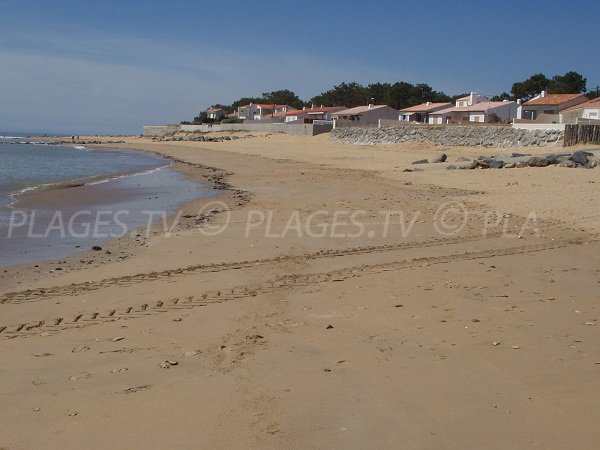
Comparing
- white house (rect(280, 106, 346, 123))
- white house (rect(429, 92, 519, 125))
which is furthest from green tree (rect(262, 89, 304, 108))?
white house (rect(429, 92, 519, 125))

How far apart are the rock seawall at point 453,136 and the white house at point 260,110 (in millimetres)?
55377

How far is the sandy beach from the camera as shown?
367cm

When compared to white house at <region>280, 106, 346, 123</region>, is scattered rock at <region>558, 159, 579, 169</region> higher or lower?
lower

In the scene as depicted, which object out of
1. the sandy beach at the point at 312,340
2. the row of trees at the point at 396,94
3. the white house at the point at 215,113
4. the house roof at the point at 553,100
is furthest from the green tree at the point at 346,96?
the sandy beach at the point at 312,340

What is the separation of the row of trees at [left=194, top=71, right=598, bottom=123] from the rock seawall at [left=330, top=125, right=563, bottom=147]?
102ft

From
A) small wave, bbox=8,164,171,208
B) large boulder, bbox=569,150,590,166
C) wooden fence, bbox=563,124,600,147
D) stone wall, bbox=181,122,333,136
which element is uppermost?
stone wall, bbox=181,122,333,136

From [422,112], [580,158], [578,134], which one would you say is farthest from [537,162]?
[422,112]

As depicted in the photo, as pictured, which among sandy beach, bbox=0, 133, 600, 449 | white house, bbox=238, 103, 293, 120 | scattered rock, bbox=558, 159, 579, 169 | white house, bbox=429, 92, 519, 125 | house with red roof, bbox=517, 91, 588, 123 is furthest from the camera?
white house, bbox=238, 103, 293, 120

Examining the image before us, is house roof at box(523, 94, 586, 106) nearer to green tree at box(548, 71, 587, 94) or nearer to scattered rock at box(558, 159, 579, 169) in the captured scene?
green tree at box(548, 71, 587, 94)

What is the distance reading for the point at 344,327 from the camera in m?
5.57

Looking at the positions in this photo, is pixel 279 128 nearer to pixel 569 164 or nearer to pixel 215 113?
pixel 569 164

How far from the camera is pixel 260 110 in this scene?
112 meters

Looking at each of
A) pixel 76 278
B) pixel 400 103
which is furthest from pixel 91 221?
pixel 400 103

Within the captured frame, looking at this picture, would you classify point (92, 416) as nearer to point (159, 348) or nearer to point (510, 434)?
point (159, 348)
